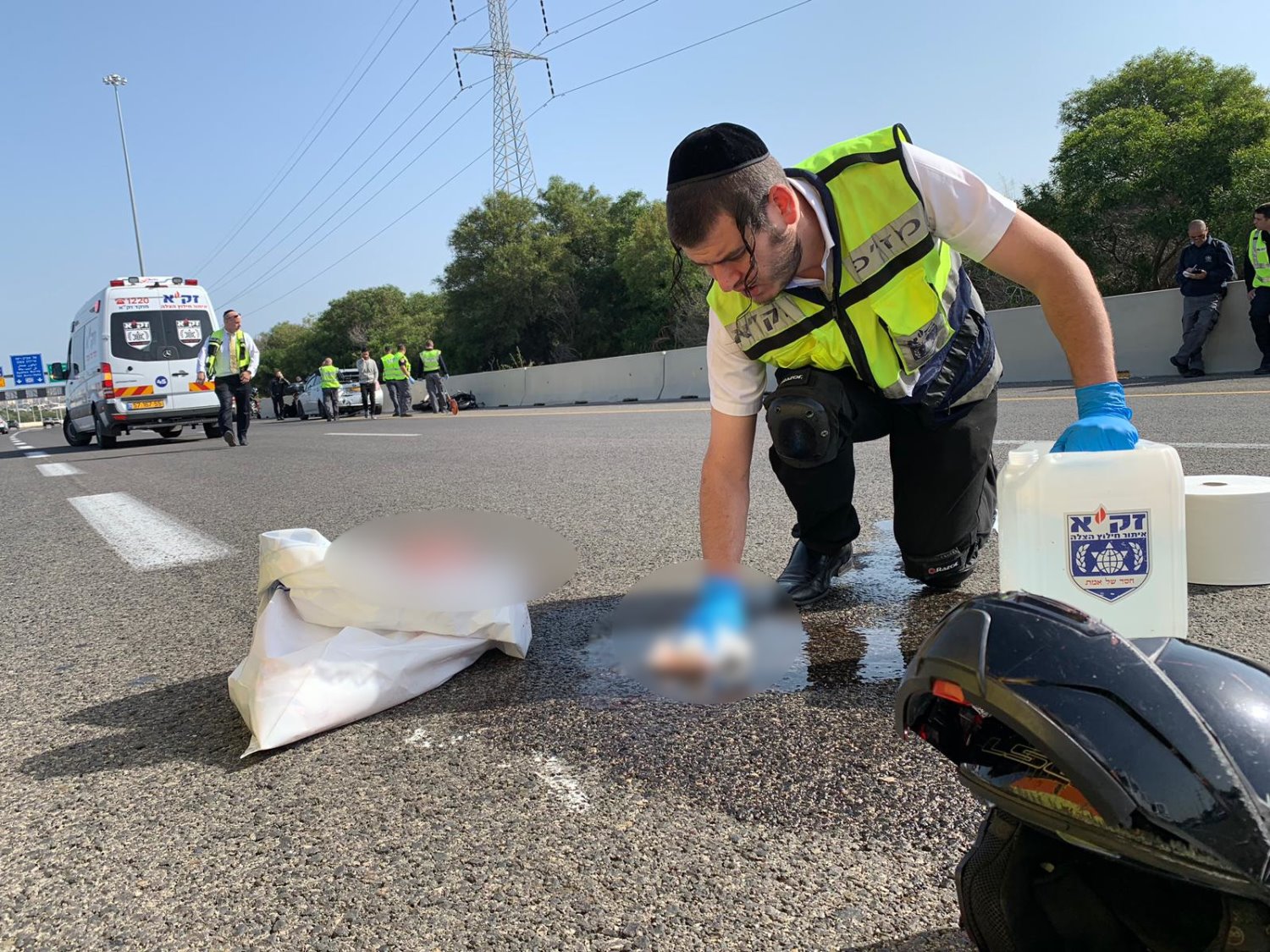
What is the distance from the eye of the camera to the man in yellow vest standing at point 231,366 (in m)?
13.3

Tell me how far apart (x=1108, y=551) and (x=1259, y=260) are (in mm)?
10560

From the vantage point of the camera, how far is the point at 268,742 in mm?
1927

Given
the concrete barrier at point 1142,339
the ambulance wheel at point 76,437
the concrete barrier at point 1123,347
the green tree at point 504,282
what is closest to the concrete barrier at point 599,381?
the concrete barrier at point 1123,347

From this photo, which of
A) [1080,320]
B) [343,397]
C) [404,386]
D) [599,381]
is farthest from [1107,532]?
[343,397]

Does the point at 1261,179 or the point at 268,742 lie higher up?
the point at 1261,179

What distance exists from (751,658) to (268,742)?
3.58 ft

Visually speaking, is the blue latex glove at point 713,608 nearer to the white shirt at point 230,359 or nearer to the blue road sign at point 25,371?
the white shirt at point 230,359

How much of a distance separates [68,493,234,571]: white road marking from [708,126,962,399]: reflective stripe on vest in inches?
120

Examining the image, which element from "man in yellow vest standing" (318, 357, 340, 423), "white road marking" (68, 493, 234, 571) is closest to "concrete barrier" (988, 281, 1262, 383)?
"white road marking" (68, 493, 234, 571)

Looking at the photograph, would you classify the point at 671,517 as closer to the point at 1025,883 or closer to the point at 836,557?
the point at 836,557

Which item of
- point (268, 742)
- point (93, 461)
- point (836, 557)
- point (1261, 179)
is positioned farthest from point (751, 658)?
point (1261, 179)

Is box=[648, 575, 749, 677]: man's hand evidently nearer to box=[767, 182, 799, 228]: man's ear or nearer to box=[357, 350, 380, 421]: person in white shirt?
box=[767, 182, 799, 228]: man's ear

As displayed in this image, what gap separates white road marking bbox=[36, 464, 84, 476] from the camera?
10.3 meters

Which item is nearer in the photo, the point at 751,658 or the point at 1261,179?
the point at 751,658
